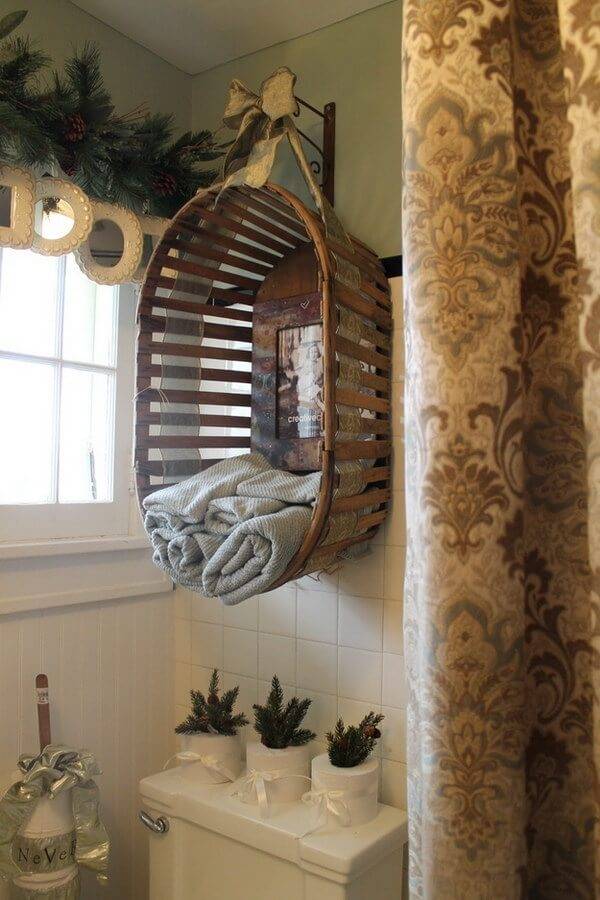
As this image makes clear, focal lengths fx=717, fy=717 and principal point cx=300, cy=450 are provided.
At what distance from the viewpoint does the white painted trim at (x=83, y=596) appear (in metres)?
1.54

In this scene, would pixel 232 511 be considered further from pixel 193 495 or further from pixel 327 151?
pixel 327 151

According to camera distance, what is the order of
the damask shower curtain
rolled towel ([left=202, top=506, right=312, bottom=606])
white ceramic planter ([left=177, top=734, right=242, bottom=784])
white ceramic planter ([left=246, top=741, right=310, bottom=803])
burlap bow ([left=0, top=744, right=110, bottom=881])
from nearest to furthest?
the damask shower curtain, rolled towel ([left=202, top=506, right=312, bottom=606]), burlap bow ([left=0, top=744, right=110, bottom=881]), white ceramic planter ([left=246, top=741, right=310, bottom=803]), white ceramic planter ([left=177, top=734, right=242, bottom=784])

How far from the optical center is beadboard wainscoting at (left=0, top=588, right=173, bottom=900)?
1.56 metres

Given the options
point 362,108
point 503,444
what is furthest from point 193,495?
point 362,108

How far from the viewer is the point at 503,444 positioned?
2.10 feet

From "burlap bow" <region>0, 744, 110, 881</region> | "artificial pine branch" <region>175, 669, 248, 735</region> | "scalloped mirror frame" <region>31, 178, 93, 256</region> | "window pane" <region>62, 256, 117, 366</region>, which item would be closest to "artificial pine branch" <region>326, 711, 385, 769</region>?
"artificial pine branch" <region>175, 669, 248, 735</region>

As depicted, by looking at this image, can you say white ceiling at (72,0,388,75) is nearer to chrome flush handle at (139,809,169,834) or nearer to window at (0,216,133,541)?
window at (0,216,133,541)

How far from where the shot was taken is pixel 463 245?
0.65m

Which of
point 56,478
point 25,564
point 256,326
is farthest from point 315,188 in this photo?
point 25,564

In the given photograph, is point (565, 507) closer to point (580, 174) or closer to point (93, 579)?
point (580, 174)

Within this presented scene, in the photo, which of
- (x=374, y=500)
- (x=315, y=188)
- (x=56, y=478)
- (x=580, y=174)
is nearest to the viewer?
(x=580, y=174)

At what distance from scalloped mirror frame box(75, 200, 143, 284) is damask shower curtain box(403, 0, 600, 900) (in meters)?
1.07

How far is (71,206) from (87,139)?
0.14 metres

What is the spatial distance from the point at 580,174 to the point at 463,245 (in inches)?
4.3
